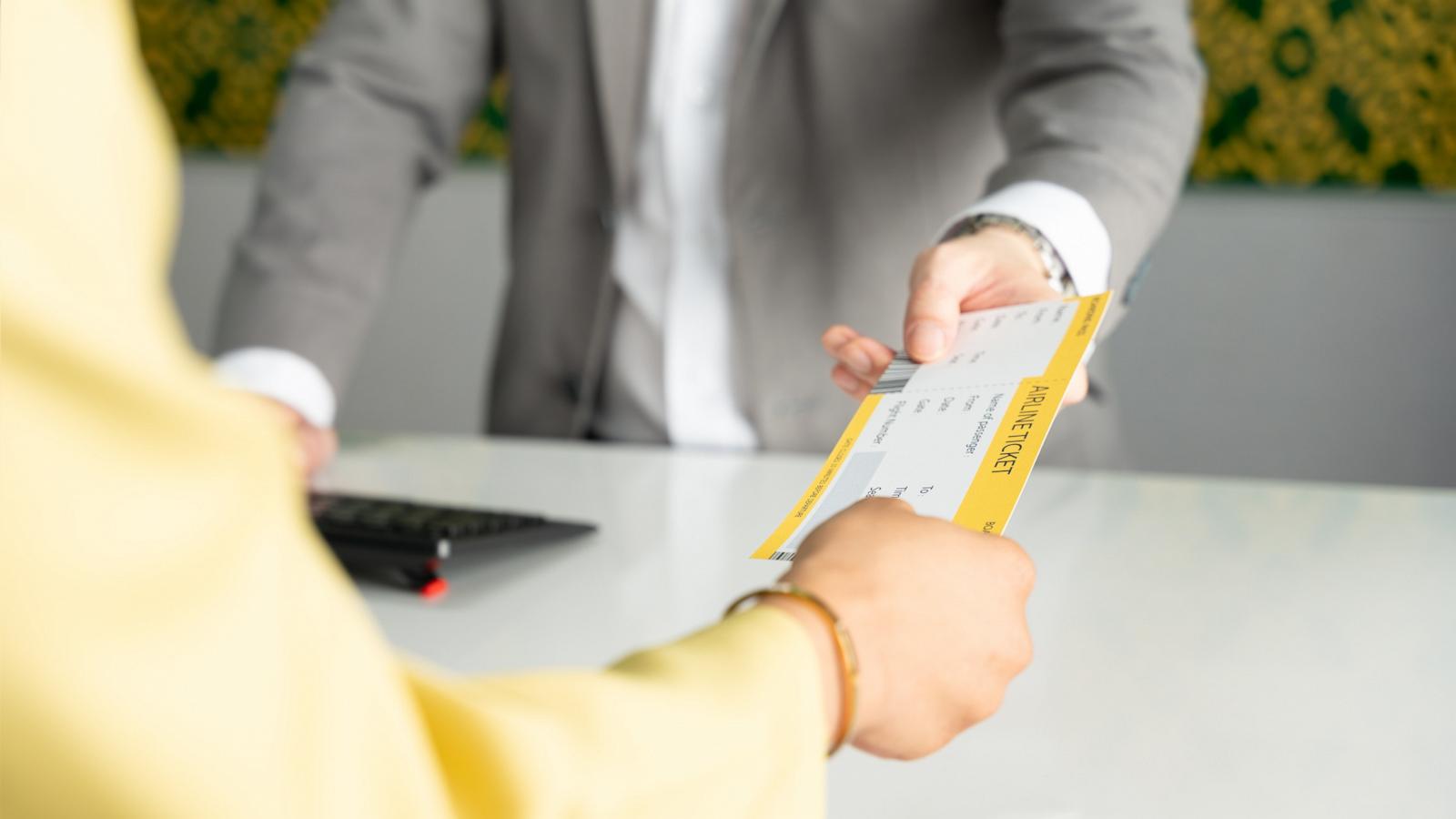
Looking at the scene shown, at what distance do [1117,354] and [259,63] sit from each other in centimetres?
189

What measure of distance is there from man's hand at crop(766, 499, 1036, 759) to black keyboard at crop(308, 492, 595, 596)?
0.38m

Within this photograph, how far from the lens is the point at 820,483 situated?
0.55 metres

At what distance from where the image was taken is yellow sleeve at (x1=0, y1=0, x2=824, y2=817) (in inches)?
8.3

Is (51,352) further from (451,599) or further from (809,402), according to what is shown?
(809,402)

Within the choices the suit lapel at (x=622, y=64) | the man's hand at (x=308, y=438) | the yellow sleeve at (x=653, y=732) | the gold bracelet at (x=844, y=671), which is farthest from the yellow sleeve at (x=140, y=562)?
the suit lapel at (x=622, y=64)

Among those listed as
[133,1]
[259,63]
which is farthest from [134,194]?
[133,1]

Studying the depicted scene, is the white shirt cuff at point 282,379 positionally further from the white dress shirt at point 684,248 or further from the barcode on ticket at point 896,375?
the barcode on ticket at point 896,375

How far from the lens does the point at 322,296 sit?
1.24 metres

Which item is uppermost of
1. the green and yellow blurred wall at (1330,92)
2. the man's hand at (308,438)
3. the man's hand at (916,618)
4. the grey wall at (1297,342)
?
the man's hand at (916,618)

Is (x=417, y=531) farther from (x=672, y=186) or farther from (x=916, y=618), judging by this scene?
(x=672, y=186)

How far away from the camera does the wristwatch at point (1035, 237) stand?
0.82 meters

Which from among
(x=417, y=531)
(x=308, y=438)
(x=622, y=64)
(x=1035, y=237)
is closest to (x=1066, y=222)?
(x=1035, y=237)

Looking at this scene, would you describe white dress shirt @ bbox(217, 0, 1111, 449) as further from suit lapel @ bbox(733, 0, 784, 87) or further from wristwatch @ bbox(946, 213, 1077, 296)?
wristwatch @ bbox(946, 213, 1077, 296)

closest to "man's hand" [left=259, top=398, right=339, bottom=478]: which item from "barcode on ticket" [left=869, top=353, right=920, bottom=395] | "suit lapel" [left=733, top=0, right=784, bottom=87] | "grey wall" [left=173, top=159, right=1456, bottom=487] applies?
"suit lapel" [left=733, top=0, right=784, bottom=87]
